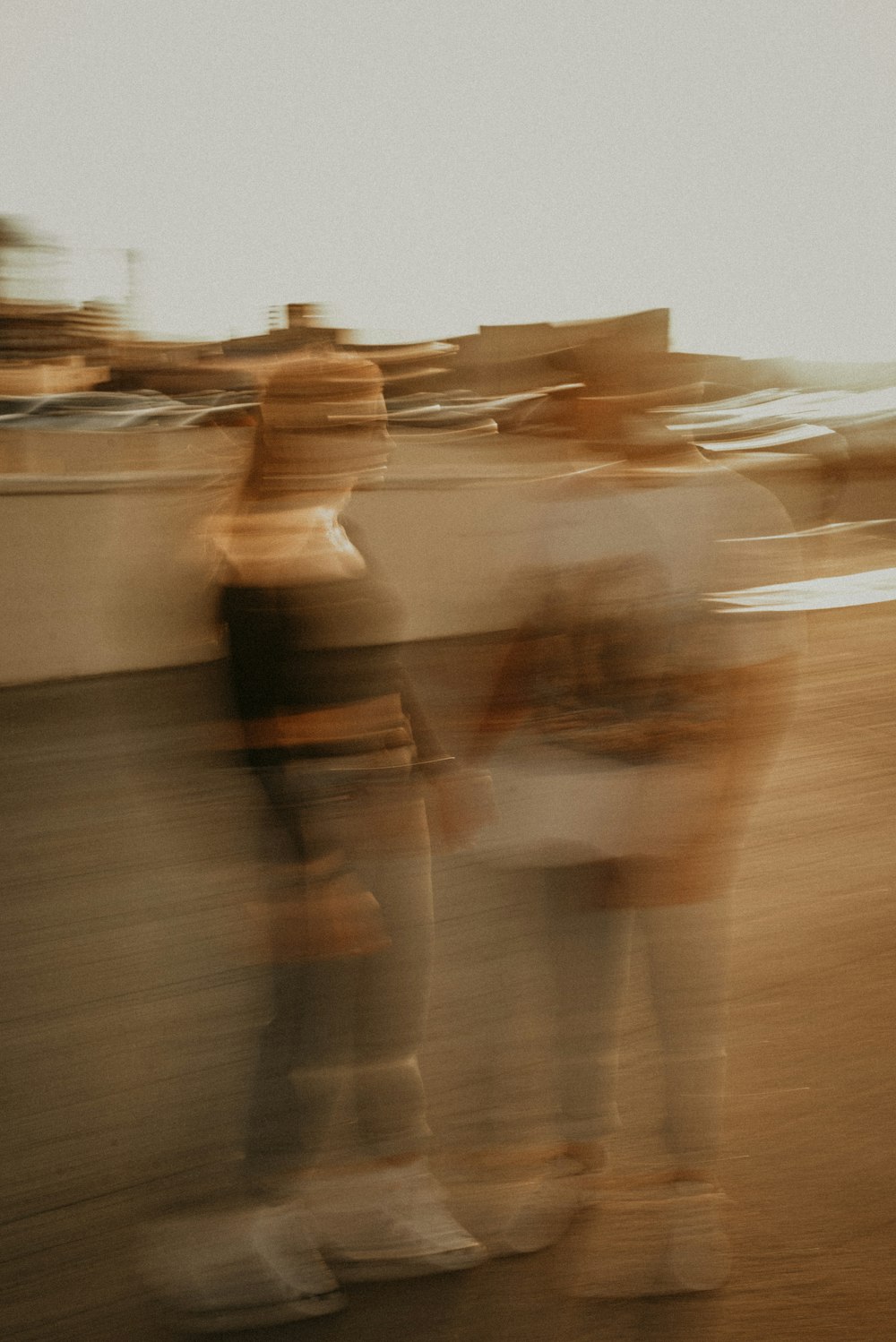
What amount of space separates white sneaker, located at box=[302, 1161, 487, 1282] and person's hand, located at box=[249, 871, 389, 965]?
1.80ft

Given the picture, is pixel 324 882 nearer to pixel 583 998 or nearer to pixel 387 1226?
pixel 583 998

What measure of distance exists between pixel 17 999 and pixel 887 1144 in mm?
2652

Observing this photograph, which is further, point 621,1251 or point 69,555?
point 69,555

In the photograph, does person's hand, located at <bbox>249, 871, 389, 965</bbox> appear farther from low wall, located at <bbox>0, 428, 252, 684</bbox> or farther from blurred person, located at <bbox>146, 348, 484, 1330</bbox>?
low wall, located at <bbox>0, 428, 252, 684</bbox>

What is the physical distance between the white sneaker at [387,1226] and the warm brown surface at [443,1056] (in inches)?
1.8

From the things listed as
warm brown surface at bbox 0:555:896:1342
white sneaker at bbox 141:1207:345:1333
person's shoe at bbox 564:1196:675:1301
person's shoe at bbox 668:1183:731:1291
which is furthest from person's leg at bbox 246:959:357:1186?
person's shoe at bbox 668:1183:731:1291

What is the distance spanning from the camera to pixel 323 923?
2.76 metres

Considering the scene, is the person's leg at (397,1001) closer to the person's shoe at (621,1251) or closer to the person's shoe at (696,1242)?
the person's shoe at (621,1251)

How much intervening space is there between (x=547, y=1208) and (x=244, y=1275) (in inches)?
26.1

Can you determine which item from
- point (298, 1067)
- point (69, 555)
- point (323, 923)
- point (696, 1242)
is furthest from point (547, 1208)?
point (69, 555)

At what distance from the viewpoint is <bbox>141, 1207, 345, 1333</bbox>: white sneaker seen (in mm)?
2639

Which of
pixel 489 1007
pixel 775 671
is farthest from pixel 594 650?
pixel 489 1007

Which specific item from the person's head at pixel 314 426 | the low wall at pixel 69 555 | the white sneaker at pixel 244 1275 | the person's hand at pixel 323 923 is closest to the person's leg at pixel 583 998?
the person's hand at pixel 323 923

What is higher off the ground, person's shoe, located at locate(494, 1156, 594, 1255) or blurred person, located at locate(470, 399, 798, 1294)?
blurred person, located at locate(470, 399, 798, 1294)
